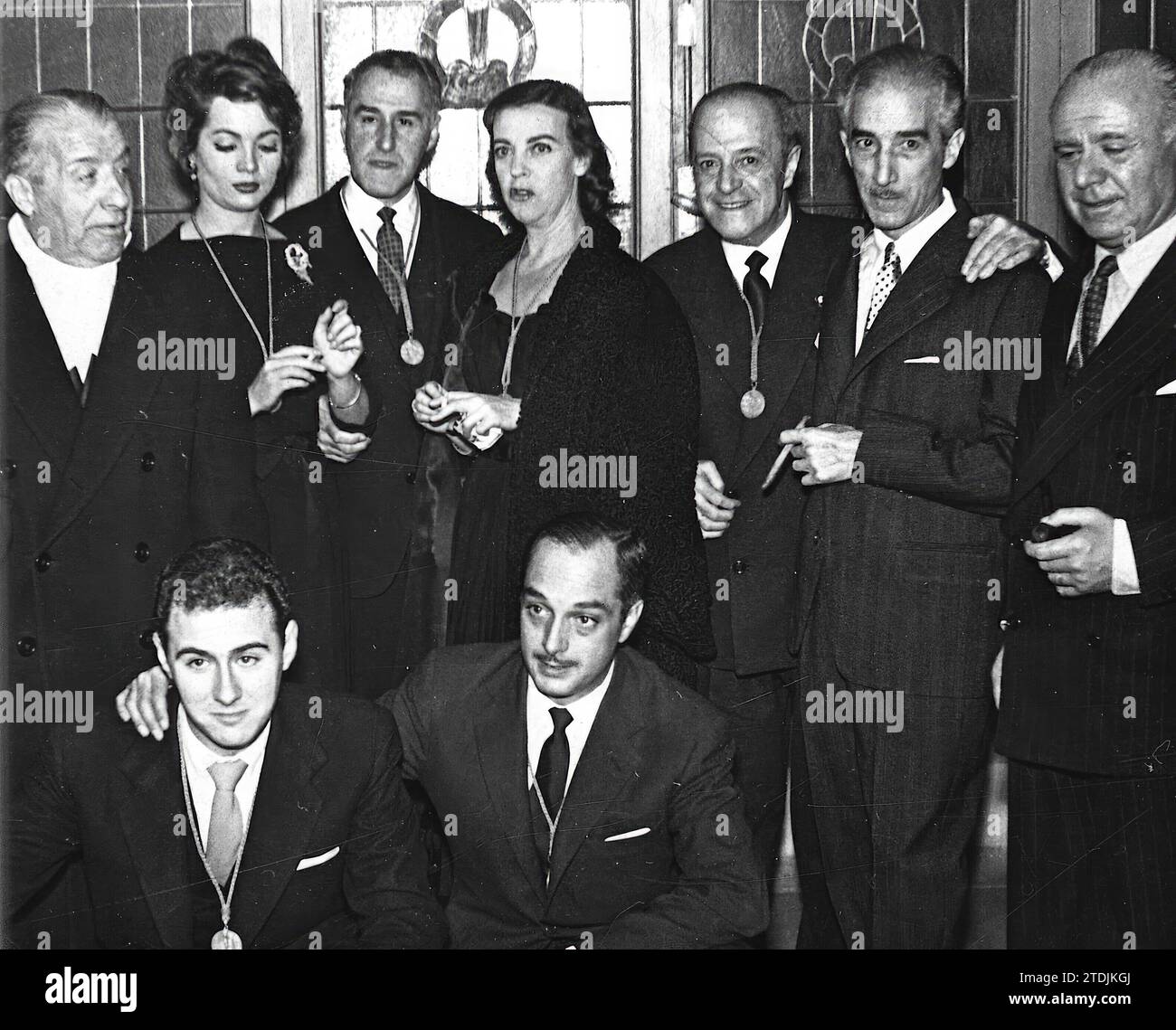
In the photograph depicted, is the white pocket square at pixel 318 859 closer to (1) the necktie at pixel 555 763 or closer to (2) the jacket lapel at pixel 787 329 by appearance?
(1) the necktie at pixel 555 763

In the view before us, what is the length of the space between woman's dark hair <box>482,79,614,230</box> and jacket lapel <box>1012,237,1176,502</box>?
105cm

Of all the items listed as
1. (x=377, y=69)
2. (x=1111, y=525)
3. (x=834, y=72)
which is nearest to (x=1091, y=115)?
(x=834, y=72)

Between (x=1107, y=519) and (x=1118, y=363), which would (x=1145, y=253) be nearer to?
(x=1118, y=363)

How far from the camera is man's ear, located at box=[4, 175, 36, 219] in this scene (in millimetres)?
3172

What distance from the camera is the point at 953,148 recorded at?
3.09m

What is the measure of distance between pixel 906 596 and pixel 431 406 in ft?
3.57

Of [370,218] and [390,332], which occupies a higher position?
[370,218]

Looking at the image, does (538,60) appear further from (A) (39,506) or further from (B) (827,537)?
(A) (39,506)

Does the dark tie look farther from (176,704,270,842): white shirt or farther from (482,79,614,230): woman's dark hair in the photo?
(176,704,270,842): white shirt

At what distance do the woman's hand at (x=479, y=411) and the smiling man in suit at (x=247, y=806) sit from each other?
52cm

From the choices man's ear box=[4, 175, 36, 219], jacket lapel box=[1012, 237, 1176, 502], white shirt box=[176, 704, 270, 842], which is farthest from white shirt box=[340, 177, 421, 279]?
jacket lapel box=[1012, 237, 1176, 502]

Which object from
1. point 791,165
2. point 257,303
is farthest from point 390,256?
point 791,165
